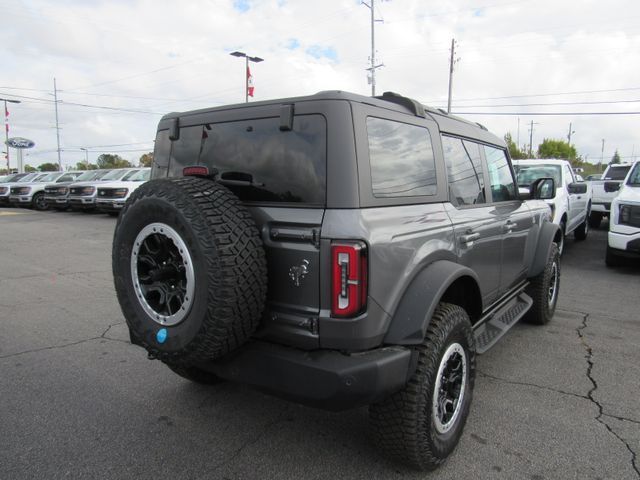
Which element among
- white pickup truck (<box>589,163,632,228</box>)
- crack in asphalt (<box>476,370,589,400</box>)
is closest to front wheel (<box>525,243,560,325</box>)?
crack in asphalt (<box>476,370,589,400</box>)

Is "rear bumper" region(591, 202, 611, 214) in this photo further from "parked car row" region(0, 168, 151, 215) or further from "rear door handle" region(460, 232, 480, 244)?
"parked car row" region(0, 168, 151, 215)

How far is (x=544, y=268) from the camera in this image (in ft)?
15.1

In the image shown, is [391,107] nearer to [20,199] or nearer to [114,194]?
[114,194]

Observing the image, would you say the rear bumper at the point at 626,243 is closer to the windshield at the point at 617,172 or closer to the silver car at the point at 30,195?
the windshield at the point at 617,172

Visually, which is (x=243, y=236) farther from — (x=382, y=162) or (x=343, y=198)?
(x=382, y=162)

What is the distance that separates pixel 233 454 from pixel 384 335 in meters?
1.15

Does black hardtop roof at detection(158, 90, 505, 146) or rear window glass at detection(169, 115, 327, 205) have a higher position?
black hardtop roof at detection(158, 90, 505, 146)

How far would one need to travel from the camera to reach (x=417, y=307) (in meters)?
2.31

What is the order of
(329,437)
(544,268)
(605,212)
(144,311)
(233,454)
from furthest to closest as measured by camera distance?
(605,212) < (544,268) < (329,437) < (233,454) < (144,311)

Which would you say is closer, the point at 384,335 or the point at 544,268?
the point at 384,335

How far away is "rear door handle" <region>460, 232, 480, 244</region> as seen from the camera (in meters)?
2.93

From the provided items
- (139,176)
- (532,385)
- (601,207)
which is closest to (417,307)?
(532,385)

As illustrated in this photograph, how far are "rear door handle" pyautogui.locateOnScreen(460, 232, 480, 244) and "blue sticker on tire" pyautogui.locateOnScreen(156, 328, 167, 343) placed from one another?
1815 millimetres

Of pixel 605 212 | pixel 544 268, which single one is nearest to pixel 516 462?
pixel 544 268
